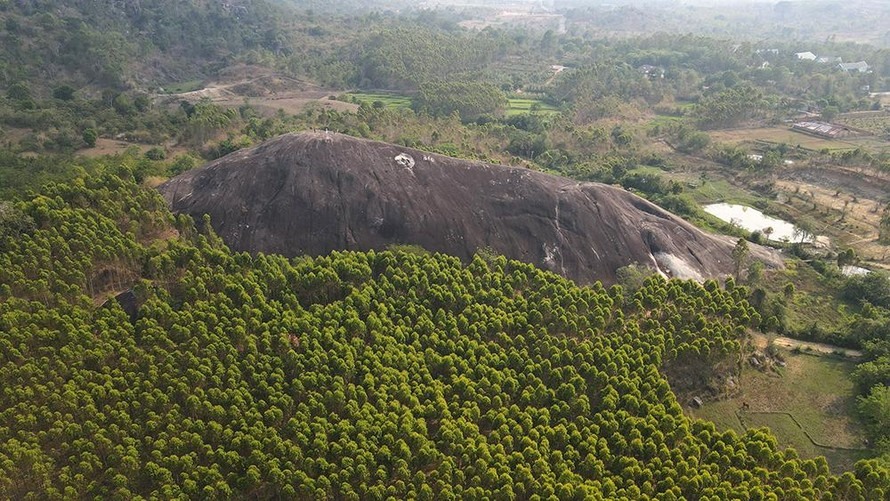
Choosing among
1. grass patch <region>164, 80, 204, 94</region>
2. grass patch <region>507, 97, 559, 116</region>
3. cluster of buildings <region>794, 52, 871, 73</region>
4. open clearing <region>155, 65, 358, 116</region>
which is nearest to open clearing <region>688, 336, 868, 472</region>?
grass patch <region>507, 97, 559, 116</region>

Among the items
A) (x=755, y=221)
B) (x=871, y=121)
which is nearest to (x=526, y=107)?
(x=755, y=221)

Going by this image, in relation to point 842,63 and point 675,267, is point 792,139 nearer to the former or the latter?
point 675,267

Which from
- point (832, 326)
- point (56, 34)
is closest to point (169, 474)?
point (832, 326)

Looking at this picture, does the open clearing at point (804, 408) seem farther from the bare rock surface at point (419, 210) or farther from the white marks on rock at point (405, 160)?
the white marks on rock at point (405, 160)

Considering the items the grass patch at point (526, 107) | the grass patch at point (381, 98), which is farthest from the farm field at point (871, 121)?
the grass patch at point (381, 98)

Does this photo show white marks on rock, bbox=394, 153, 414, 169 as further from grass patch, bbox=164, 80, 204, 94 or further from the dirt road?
grass patch, bbox=164, 80, 204, 94

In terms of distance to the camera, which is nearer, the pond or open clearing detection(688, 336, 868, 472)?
open clearing detection(688, 336, 868, 472)

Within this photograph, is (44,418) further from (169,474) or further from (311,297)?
(311,297)
